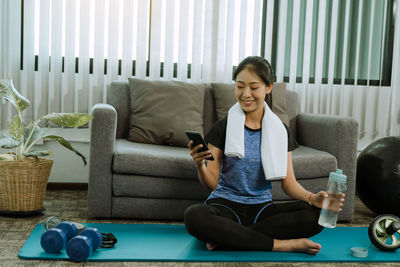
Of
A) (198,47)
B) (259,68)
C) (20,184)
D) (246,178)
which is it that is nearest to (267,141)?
(246,178)

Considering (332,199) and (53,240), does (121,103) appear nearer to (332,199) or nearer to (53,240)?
(53,240)

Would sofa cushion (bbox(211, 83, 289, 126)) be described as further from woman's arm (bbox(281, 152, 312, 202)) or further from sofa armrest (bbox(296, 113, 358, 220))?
woman's arm (bbox(281, 152, 312, 202))

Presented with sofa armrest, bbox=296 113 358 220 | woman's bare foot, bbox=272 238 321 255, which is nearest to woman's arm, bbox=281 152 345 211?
woman's bare foot, bbox=272 238 321 255

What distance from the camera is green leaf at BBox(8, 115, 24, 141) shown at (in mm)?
2547

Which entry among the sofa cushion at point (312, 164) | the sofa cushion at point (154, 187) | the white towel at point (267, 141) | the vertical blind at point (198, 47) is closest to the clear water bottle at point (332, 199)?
the white towel at point (267, 141)

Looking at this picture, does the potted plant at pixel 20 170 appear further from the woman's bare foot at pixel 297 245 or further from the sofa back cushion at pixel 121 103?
the woman's bare foot at pixel 297 245

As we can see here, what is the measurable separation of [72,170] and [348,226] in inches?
75.4

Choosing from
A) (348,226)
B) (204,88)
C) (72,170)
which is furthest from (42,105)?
(348,226)

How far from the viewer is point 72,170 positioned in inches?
135

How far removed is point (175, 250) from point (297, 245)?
→ 52 cm

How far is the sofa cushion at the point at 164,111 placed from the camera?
2.92 m

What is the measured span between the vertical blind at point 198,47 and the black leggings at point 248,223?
158 cm

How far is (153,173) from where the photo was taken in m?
2.50

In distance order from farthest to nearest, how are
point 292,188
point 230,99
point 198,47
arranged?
1. point 198,47
2. point 230,99
3. point 292,188
